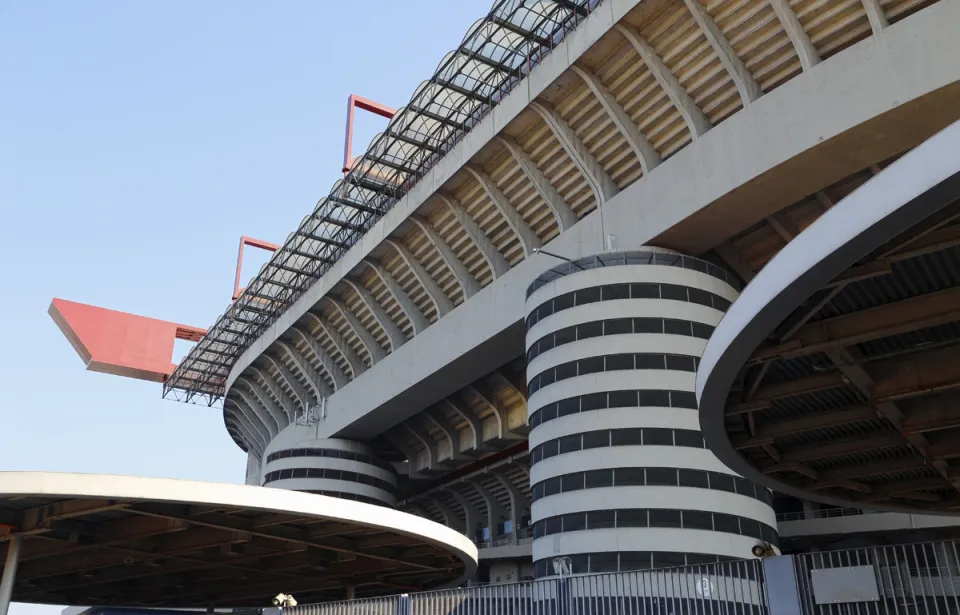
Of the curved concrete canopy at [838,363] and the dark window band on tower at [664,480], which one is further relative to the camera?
the dark window band on tower at [664,480]

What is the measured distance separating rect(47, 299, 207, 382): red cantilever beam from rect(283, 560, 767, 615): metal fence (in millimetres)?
65257

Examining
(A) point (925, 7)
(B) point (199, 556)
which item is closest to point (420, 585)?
(B) point (199, 556)

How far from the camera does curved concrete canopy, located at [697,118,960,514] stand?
859cm

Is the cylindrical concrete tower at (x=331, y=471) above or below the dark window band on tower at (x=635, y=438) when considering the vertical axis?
above

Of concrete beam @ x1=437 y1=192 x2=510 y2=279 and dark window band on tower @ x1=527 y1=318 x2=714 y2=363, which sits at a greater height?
concrete beam @ x1=437 y1=192 x2=510 y2=279

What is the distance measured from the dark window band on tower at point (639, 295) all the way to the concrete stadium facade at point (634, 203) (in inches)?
8.6

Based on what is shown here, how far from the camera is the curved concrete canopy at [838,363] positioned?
338 inches

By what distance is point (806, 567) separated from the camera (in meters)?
12.0

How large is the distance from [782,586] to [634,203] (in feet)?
97.7

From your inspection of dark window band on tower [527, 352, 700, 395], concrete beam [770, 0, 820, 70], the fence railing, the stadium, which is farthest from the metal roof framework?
the fence railing

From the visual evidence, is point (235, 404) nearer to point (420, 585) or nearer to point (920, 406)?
point (420, 585)

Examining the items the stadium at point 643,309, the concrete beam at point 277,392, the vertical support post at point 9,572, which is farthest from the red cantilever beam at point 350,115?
the vertical support post at point 9,572

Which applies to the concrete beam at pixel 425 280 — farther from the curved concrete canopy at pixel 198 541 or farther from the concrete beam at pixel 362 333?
the curved concrete canopy at pixel 198 541

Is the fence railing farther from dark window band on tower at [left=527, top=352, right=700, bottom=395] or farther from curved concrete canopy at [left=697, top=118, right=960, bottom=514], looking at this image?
dark window band on tower at [left=527, top=352, right=700, bottom=395]
